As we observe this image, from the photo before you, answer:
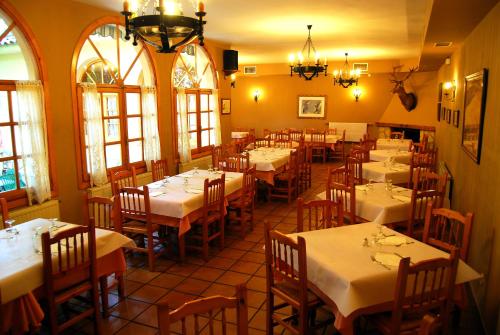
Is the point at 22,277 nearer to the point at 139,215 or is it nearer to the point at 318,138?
the point at 139,215

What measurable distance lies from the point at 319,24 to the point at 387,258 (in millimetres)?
4945

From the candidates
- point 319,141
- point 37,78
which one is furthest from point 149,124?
point 319,141

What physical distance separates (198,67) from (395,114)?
6.89 m

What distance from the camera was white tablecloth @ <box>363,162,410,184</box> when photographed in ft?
20.6

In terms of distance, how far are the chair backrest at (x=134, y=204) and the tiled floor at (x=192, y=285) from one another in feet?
2.00

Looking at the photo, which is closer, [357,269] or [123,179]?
[357,269]

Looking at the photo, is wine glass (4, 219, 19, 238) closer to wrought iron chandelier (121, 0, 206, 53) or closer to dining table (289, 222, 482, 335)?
wrought iron chandelier (121, 0, 206, 53)

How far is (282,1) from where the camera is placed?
5188mm

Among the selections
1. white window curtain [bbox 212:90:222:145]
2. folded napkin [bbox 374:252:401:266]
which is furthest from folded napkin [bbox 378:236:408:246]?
white window curtain [bbox 212:90:222:145]

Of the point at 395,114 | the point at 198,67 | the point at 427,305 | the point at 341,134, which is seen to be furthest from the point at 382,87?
the point at 427,305

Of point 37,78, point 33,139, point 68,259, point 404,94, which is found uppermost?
point 404,94

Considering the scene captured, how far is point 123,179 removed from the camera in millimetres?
5551

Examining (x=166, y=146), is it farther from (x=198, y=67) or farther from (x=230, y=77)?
(x=230, y=77)

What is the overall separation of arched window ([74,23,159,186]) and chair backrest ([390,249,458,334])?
15.0 feet
